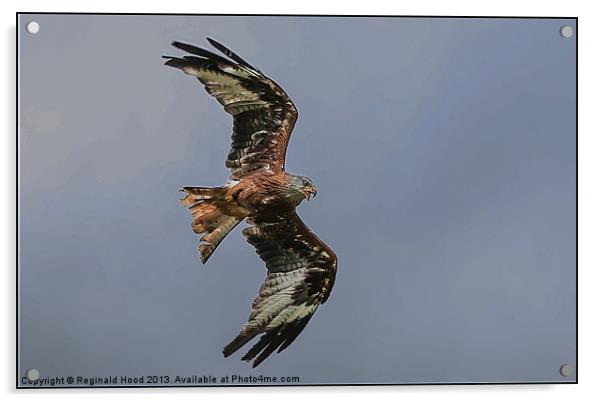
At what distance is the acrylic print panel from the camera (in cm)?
167

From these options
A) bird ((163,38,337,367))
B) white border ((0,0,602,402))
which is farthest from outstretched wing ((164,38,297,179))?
white border ((0,0,602,402))

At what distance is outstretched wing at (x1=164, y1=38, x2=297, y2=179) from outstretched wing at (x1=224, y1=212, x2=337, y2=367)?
0.13 meters

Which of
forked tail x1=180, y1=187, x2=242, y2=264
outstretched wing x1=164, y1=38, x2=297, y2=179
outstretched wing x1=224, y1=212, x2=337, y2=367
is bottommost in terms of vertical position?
outstretched wing x1=224, y1=212, x2=337, y2=367

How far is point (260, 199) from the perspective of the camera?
1684mm

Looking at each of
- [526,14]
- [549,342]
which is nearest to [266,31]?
[526,14]

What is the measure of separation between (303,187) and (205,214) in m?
0.21

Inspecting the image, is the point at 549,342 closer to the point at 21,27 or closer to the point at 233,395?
the point at 233,395

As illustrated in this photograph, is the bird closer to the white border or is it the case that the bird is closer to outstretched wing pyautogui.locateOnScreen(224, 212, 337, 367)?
outstretched wing pyautogui.locateOnScreen(224, 212, 337, 367)

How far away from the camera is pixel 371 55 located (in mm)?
1703

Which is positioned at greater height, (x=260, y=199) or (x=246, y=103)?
(x=246, y=103)
